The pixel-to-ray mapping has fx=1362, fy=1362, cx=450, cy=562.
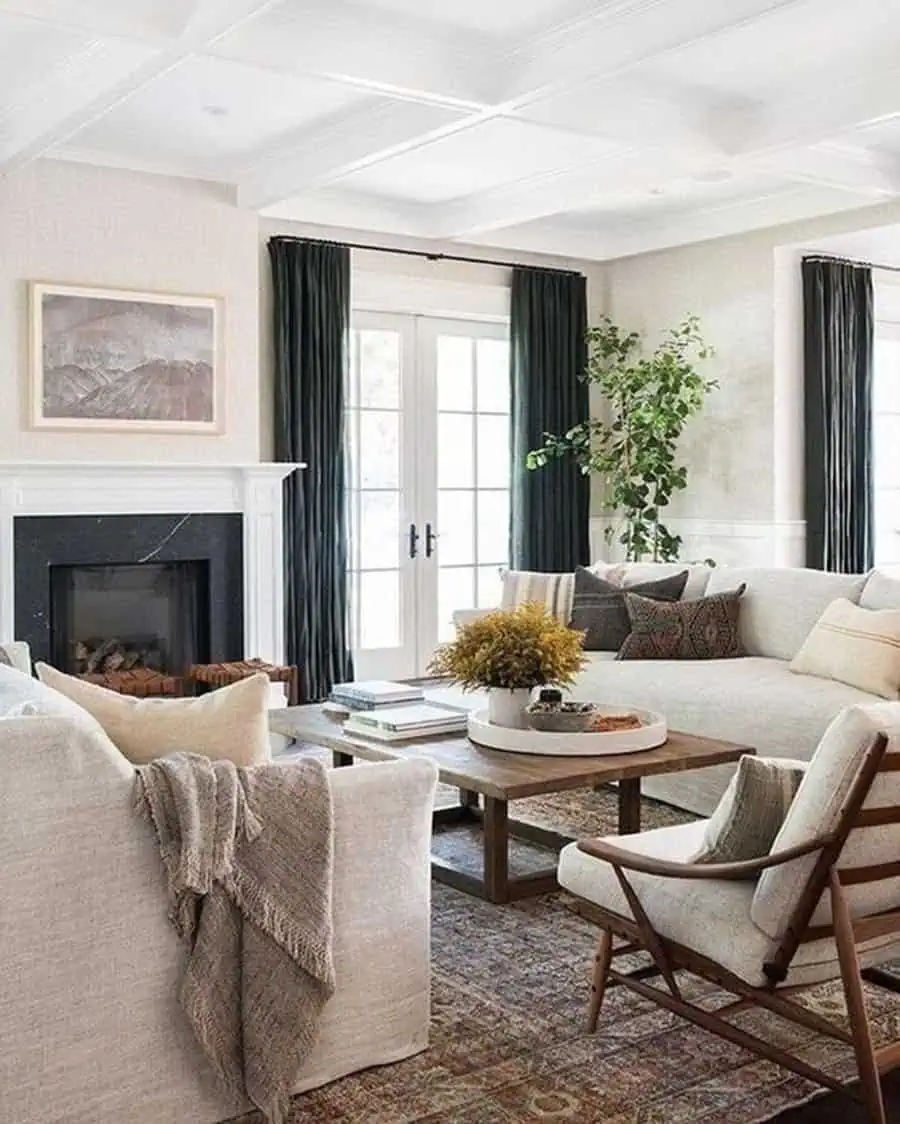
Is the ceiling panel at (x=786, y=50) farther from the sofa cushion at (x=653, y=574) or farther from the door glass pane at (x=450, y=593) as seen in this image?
the door glass pane at (x=450, y=593)

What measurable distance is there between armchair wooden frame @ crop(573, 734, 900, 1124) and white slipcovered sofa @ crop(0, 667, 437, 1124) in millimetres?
578

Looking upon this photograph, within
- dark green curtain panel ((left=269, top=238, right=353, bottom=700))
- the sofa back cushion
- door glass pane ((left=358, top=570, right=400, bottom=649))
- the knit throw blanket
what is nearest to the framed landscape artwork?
dark green curtain panel ((left=269, top=238, right=353, bottom=700))

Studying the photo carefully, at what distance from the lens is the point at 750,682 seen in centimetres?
505

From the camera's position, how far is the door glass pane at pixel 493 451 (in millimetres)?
8320

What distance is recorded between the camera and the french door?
25.7 ft

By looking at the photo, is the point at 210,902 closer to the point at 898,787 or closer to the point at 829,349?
the point at 898,787

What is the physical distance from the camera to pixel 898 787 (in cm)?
257

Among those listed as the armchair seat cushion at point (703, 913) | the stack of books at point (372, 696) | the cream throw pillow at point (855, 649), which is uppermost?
the cream throw pillow at point (855, 649)

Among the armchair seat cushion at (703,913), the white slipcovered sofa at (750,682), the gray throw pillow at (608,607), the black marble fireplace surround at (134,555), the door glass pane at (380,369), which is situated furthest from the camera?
the door glass pane at (380,369)

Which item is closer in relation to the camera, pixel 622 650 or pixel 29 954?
pixel 29 954

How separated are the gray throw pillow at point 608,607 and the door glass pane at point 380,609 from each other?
1.96 metres

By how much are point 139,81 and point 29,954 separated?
3.42 m

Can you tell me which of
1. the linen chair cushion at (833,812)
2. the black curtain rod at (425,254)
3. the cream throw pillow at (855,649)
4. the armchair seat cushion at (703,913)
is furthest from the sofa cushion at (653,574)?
the linen chair cushion at (833,812)

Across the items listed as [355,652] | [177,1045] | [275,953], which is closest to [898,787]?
[275,953]
